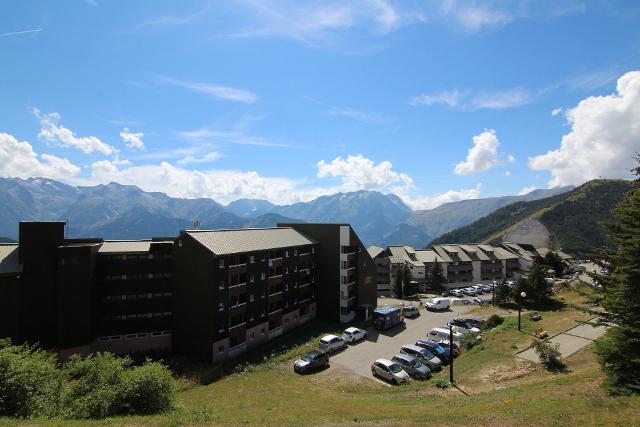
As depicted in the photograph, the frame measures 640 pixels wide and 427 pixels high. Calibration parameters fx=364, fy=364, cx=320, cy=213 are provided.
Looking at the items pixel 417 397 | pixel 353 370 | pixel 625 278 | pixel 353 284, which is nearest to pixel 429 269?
pixel 353 284

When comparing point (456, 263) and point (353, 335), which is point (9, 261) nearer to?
point (353, 335)

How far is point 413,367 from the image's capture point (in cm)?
3784

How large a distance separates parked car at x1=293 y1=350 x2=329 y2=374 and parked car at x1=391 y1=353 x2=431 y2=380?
26.1 feet

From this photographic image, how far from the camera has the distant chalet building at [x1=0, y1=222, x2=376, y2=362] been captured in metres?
40.8

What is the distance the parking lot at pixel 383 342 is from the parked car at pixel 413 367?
142 inches

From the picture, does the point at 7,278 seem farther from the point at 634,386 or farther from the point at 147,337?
the point at 634,386

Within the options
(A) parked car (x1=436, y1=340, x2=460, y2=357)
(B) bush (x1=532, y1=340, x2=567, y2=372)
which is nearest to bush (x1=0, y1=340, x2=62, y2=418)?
(A) parked car (x1=436, y1=340, x2=460, y2=357)

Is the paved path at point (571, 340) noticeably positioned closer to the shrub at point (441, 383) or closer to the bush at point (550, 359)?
the bush at point (550, 359)

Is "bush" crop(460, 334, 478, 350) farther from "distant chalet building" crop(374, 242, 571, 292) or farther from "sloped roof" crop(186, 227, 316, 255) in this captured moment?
"distant chalet building" crop(374, 242, 571, 292)

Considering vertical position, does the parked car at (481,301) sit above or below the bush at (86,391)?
below

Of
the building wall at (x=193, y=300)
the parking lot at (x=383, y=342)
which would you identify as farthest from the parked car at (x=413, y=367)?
the building wall at (x=193, y=300)

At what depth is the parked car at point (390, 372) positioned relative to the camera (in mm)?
36156

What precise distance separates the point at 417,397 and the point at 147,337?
114ft

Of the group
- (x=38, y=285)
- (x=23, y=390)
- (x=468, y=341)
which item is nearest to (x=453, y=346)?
(x=468, y=341)
